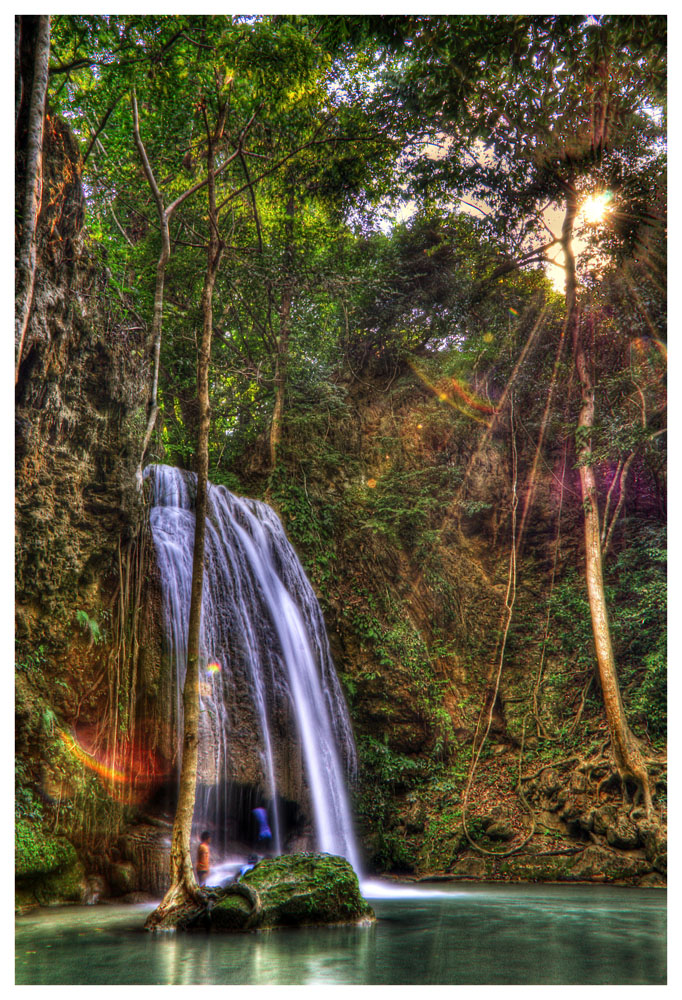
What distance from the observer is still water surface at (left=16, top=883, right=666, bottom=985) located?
3459mm

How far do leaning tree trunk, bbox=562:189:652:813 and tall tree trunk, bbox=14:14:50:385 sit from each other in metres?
6.72

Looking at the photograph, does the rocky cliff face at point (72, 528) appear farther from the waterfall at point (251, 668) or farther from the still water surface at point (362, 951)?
the still water surface at point (362, 951)

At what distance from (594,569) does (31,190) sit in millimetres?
7637

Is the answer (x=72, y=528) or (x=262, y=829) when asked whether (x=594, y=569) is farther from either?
(x=72, y=528)

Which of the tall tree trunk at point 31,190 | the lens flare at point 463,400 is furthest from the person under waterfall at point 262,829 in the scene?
the lens flare at point 463,400

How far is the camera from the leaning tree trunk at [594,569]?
7610 mm

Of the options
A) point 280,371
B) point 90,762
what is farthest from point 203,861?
point 280,371

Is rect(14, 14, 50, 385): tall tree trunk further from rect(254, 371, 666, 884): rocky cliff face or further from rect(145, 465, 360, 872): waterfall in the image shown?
rect(254, 371, 666, 884): rocky cliff face

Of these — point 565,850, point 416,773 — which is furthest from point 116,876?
point 565,850

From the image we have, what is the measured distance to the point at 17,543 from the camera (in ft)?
17.2

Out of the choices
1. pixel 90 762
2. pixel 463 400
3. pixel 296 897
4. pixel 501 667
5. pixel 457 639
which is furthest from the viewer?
pixel 463 400

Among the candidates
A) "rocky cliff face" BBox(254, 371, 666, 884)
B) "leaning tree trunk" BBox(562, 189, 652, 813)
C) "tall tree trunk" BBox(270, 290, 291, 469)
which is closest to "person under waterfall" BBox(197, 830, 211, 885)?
"rocky cliff face" BBox(254, 371, 666, 884)

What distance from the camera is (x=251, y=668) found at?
7250mm

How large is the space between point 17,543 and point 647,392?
7888 millimetres
